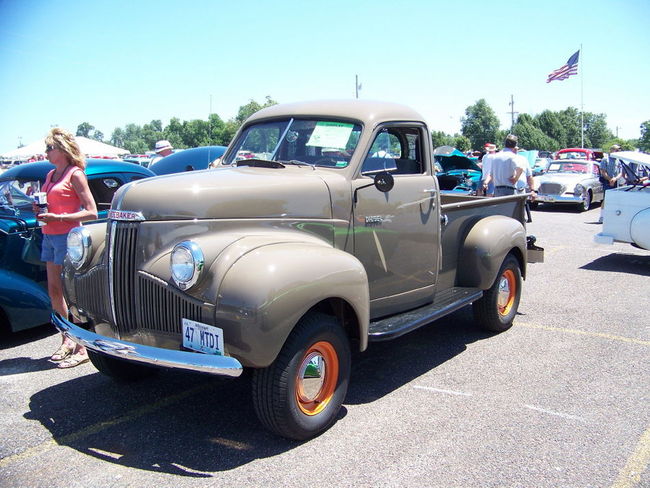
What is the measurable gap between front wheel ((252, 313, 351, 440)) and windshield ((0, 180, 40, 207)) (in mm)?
3921

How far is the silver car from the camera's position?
53.8 feet

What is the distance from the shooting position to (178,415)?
3715 mm

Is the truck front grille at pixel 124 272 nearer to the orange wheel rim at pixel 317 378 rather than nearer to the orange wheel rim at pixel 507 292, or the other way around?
the orange wheel rim at pixel 317 378

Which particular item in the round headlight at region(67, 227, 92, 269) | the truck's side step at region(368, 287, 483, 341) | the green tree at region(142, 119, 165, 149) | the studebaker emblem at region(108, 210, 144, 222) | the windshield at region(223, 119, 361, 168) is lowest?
the truck's side step at region(368, 287, 483, 341)

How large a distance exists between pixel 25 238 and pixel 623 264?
818cm

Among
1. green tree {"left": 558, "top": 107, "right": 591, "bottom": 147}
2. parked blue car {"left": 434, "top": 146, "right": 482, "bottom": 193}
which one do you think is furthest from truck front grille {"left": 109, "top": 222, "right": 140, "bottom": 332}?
green tree {"left": 558, "top": 107, "right": 591, "bottom": 147}

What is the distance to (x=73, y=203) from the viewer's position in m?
4.47

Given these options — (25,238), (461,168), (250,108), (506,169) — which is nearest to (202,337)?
(25,238)

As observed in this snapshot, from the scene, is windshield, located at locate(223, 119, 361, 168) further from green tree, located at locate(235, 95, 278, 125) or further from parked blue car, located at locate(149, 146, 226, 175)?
green tree, located at locate(235, 95, 278, 125)

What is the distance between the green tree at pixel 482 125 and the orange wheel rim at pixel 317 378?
69.4 metres

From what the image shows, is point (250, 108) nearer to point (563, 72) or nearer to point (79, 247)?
point (563, 72)

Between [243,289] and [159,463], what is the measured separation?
1.11m

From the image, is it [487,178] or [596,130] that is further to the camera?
[596,130]

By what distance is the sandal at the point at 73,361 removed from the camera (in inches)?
181
